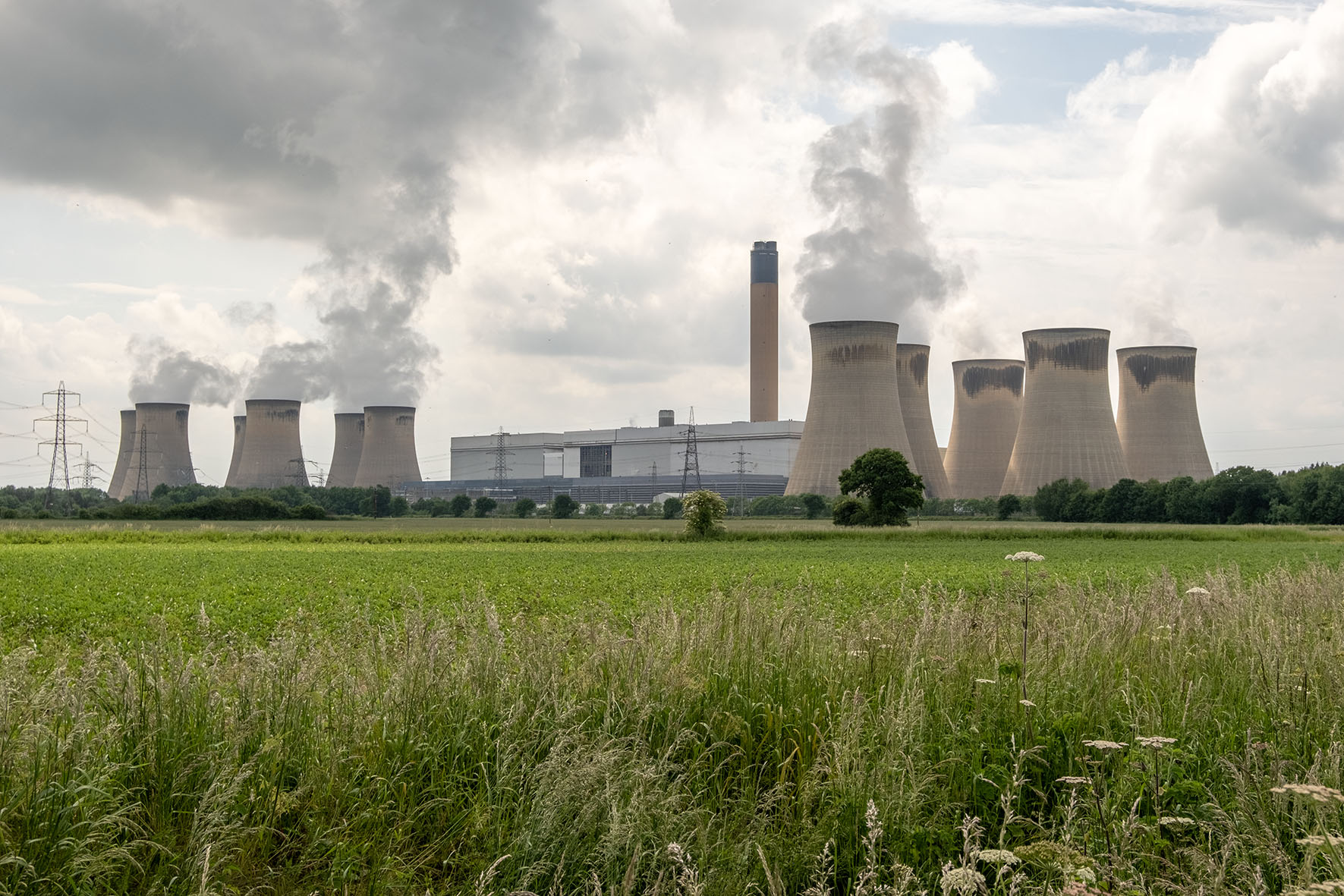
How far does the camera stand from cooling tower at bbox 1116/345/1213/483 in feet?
137

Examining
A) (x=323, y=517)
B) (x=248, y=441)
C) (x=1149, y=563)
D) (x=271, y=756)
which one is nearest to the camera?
(x=271, y=756)

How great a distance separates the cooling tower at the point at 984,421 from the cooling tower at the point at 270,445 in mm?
36735

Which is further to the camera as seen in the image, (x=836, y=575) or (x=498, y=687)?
(x=836, y=575)

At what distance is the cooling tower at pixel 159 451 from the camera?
6188 cm

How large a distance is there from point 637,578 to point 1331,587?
31.2ft

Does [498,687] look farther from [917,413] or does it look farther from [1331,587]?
[917,413]

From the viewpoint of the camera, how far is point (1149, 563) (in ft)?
62.0

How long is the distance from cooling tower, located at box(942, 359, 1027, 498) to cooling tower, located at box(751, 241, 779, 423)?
2269 cm

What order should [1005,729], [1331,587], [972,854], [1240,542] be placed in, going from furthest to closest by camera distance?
[1240,542]
[1331,587]
[1005,729]
[972,854]

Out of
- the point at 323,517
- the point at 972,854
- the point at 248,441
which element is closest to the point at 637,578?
the point at 972,854

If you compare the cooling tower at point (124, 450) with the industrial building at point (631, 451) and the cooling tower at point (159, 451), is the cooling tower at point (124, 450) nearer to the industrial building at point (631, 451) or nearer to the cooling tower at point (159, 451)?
the cooling tower at point (159, 451)

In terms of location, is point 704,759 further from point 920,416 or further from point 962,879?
point 920,416

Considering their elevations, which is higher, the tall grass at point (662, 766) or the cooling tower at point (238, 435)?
the cooling tower at point (238, 435)

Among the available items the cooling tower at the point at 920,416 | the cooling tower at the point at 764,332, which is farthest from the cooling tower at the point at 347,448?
the cooling tower at the point at 920,416
